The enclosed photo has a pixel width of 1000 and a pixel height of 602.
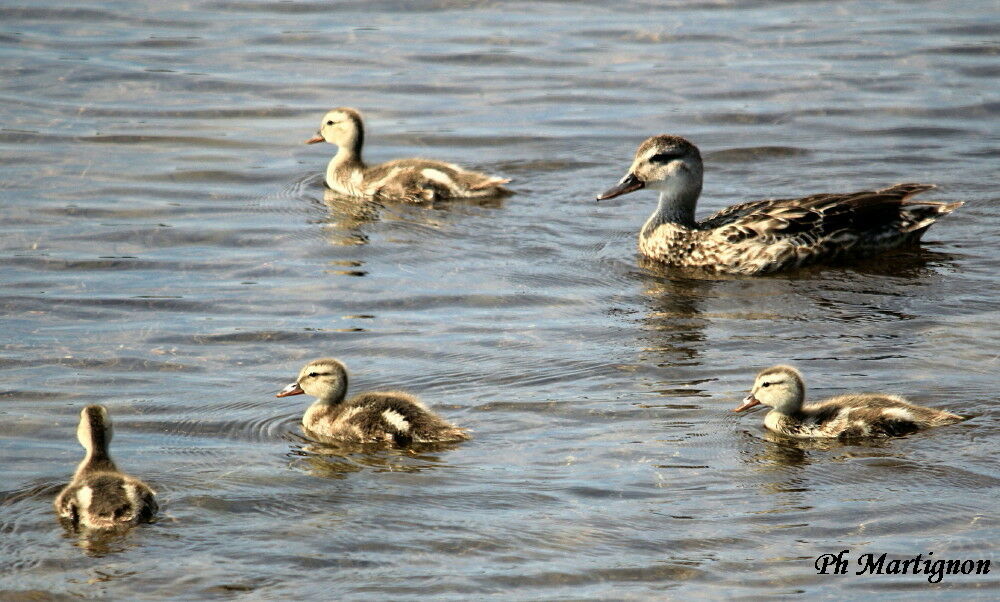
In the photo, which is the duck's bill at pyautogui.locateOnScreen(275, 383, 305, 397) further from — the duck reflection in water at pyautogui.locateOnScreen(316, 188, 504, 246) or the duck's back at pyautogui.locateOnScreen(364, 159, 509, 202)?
the duck's back at pyautogui.locateOnScreen(364, 159, 509, 202)

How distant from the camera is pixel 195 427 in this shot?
7621 millimetres

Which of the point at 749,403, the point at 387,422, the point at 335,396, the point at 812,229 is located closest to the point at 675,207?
the point at 812,229

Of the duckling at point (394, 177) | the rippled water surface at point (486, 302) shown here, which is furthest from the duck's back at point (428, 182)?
the rippled water surface at point (486, 302)

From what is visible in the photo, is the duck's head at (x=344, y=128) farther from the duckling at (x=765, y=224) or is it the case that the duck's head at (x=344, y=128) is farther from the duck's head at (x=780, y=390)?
the duck's head at (x=780, y=390)

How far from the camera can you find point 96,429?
6.71 m

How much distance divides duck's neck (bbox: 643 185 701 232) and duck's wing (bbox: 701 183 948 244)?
0.18 metres

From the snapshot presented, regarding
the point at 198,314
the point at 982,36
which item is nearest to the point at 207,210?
the point at 198,314

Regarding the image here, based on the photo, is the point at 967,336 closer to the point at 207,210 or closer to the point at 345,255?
the point at 345,255

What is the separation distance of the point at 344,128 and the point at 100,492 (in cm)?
663

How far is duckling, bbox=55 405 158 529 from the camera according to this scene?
6.40 metres

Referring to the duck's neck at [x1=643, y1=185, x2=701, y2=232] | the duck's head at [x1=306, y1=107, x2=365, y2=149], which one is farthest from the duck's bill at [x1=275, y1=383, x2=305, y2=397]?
the duck's head at [x1=306, y1=107, x2=365, y2=149]

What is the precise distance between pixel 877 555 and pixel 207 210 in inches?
272

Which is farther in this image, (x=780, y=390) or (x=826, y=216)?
(x=826, y=216)

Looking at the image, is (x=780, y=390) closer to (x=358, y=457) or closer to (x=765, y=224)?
(x=358, y=457)
